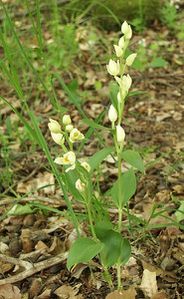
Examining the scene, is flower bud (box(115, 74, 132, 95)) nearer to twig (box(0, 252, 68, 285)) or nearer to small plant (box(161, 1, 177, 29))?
twig (box(0, 252, 68, 285))

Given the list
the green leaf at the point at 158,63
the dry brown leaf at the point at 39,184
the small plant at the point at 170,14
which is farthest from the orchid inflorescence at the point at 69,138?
the small plant at the point at 170,14

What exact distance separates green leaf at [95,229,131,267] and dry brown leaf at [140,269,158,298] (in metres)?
0.23

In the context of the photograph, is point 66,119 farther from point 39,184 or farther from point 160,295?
point 39,184

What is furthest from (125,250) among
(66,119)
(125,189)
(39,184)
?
(39,184)

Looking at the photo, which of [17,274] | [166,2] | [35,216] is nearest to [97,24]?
[166,2]

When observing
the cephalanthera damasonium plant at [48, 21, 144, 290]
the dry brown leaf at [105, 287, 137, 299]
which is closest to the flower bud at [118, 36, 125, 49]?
the cephalanthera damasonium plant at [48, 21, 144, 290]

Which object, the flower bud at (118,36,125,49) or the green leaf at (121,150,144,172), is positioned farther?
the flower bud at (118,36,125,49)

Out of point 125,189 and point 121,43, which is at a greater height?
point 121,43

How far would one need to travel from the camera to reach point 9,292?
5.58 ft

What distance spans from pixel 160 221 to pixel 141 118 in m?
0.96

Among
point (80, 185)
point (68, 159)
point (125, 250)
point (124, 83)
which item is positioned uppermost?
point (124, 83)

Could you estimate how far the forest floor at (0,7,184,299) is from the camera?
170 centimetres

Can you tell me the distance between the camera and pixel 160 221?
195 centimetres

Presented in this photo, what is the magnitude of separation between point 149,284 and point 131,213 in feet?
1.37
